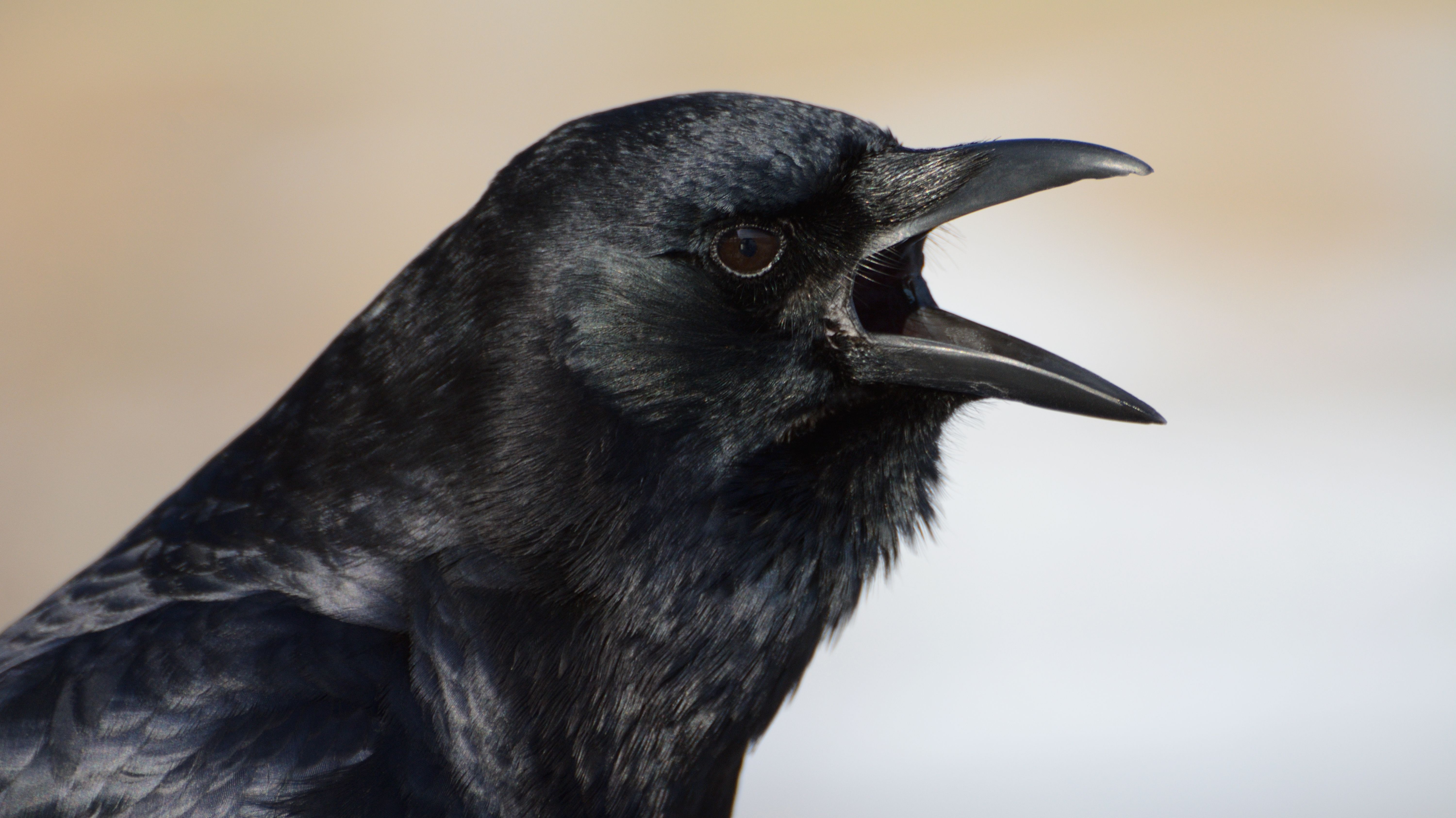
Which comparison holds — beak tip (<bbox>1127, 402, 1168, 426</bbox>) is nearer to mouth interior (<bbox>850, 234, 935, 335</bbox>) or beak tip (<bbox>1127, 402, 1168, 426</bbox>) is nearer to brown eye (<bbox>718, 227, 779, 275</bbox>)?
→ mouth interior (<bbox>850, 234, 935, 335</bbox>)

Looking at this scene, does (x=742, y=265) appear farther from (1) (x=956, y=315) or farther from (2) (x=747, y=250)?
(1) (x=956, y=315)

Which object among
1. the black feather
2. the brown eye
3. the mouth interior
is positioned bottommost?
the black feather

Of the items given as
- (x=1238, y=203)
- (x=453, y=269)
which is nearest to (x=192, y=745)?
(x=453, y=269)

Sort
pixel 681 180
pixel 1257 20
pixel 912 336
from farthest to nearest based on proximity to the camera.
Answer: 1. pixel 1257 20
2. pixel 912 336
3. pixel 681 180

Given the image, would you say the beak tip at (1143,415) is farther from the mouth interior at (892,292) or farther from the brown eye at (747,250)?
the brown eye at (747,250)

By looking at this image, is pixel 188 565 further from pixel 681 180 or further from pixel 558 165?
pixel 681 180

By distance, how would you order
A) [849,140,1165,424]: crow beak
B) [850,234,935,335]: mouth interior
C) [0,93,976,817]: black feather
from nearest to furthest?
1. [0,93,976,817]: black feather
2. [849,140,1165,424]: crow beak
3. [850,234,935,335]: mouth interior

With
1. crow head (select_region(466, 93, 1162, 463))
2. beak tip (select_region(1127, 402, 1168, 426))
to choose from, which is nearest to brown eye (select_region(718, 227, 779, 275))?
crow head (select_region(466, 93, 1162, 463))
